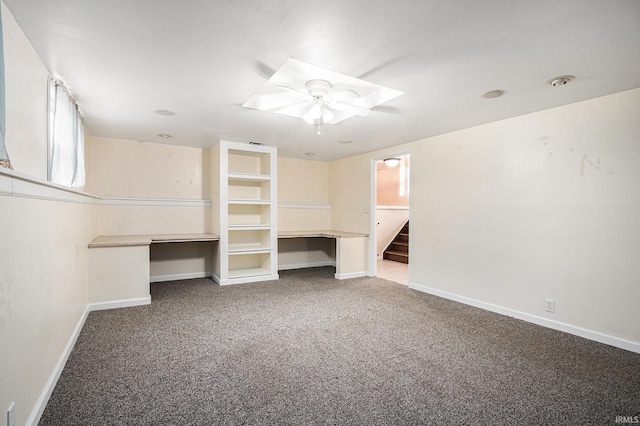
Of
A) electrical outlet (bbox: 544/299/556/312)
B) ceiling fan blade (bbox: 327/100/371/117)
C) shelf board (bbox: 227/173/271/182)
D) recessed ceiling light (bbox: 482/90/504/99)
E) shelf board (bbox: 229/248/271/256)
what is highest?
recessed ceiling light (bbox: 482/90/504/99)

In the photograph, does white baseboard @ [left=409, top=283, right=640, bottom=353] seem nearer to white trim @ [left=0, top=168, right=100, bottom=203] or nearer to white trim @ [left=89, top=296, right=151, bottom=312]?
white trim @ [left=89, top=296, right=151, bottom=312]

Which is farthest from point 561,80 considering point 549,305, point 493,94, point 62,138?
point 62,138

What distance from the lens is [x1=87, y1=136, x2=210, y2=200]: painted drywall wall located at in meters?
4.51

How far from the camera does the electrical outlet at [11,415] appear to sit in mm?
1285

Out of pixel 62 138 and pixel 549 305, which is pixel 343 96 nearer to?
pixel 62 138

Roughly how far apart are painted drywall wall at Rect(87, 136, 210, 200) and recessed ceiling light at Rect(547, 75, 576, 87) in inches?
186

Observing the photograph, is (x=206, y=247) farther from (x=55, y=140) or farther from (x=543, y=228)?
(x=543, y=228)

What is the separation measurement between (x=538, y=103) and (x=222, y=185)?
13.1ft

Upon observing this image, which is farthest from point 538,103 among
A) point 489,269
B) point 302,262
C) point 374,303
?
point 302,262

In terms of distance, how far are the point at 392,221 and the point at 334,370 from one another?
18.0 feet

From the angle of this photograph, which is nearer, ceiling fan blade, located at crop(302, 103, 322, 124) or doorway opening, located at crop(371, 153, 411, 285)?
ceiling fan blade, located at crop(302, 103, 322, 124)

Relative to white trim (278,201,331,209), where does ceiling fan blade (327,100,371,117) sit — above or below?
above

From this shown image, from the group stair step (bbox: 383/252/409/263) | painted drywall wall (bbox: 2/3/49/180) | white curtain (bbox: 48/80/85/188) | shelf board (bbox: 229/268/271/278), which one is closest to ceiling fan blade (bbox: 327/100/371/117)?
painted drywall wall (bbox: 2/3/49/180)

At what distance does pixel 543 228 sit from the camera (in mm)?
3078
